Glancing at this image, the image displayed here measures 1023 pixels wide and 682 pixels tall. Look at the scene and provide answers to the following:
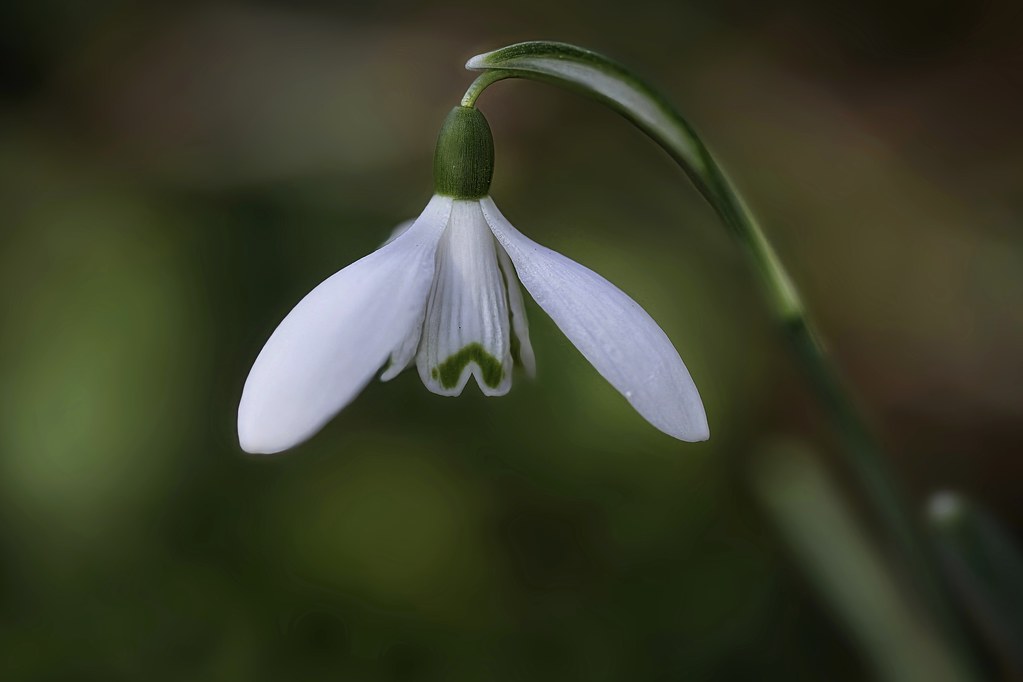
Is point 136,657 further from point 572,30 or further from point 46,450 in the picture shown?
point 572,30

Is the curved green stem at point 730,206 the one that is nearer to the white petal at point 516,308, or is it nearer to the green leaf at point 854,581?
the white petal at point 516,308

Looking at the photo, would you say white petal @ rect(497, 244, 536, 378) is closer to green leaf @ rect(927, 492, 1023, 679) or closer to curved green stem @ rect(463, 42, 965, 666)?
curved green stem @ rect(463, 42, 965, 666)

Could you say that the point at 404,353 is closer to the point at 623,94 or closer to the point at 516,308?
the point at 516,308

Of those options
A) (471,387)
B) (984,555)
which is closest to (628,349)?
(984,555)

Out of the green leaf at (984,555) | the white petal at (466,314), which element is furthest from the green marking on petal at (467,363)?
the green leaf at (984,555)

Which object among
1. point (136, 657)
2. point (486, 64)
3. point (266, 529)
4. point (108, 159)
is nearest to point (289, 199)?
point (108, 159)

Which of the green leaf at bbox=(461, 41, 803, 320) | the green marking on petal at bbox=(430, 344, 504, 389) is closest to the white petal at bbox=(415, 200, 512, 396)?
the green marking on petal at bbox=(430, 344, 504, 389)
